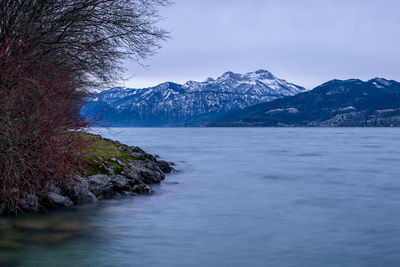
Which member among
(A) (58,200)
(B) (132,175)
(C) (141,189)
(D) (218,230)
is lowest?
(D) (218,230)

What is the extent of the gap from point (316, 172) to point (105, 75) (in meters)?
18.8

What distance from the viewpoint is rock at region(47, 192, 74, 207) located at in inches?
590

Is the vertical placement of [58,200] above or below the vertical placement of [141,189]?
above

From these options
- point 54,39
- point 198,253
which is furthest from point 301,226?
point 54,39

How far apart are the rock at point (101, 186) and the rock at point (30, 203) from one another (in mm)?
3036

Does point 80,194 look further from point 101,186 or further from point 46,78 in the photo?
point 46,78

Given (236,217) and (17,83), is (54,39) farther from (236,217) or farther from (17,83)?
(236,217)

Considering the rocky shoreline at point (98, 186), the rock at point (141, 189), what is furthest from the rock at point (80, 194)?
the rock at point (141, 189)

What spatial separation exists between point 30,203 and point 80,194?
2.11 meters

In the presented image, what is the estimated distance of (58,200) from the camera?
49.6 feet

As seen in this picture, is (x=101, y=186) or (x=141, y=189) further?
(x=141, y=189)

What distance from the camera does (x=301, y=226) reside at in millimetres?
14234

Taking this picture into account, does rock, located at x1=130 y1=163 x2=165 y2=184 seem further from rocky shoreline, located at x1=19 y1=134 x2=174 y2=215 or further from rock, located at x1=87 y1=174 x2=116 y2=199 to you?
rock, located at x1=87 y1=174 x2=116 y2=199

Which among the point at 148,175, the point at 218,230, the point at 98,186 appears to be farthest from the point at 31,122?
the point at 148,175
